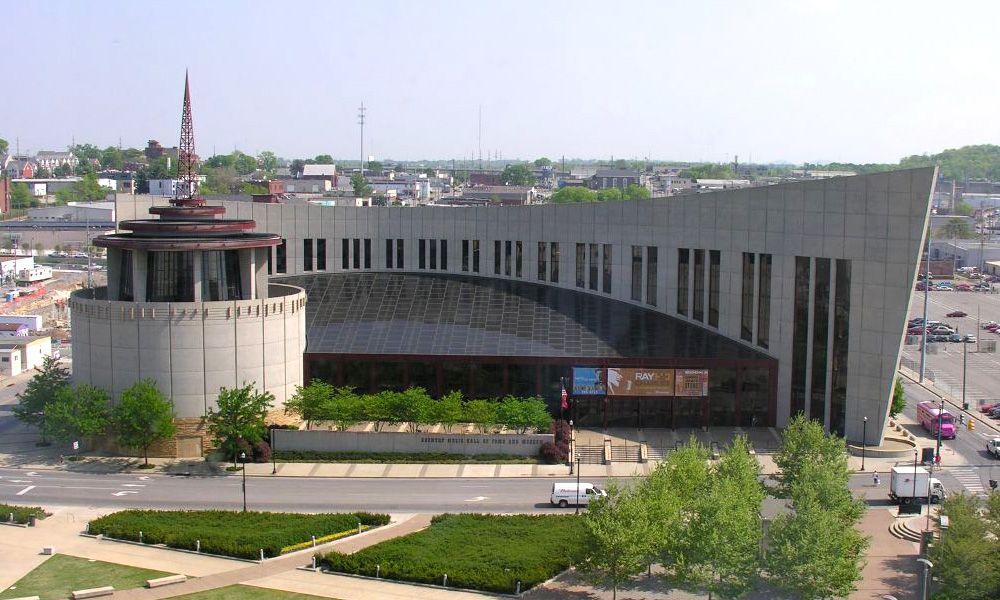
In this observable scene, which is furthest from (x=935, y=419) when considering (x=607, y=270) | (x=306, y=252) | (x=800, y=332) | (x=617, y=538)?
(x=306, y=252)

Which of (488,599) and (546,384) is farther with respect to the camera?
(546,384)

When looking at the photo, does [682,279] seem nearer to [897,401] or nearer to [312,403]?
[897,401]

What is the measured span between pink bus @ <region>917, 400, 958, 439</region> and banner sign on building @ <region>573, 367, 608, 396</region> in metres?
24.9

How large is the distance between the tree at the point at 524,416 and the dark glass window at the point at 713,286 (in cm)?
1728

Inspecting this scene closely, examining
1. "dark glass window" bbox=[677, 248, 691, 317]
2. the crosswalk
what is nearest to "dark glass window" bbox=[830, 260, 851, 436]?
the crosswalk

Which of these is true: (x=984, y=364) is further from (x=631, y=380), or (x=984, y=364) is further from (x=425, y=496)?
(x=425, y=496)

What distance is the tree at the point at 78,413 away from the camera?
7656cm

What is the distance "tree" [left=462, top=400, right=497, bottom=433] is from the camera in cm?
7850

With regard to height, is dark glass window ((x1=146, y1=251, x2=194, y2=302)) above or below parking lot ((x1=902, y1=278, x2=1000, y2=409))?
above

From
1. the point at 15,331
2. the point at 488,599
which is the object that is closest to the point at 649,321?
the point at 488,599

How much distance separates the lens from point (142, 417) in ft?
248

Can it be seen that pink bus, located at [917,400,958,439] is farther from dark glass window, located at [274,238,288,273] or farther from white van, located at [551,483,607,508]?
dark glass window, located at [274,238,288,273]

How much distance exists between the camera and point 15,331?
13812cm

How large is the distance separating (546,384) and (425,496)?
56.2 ft
